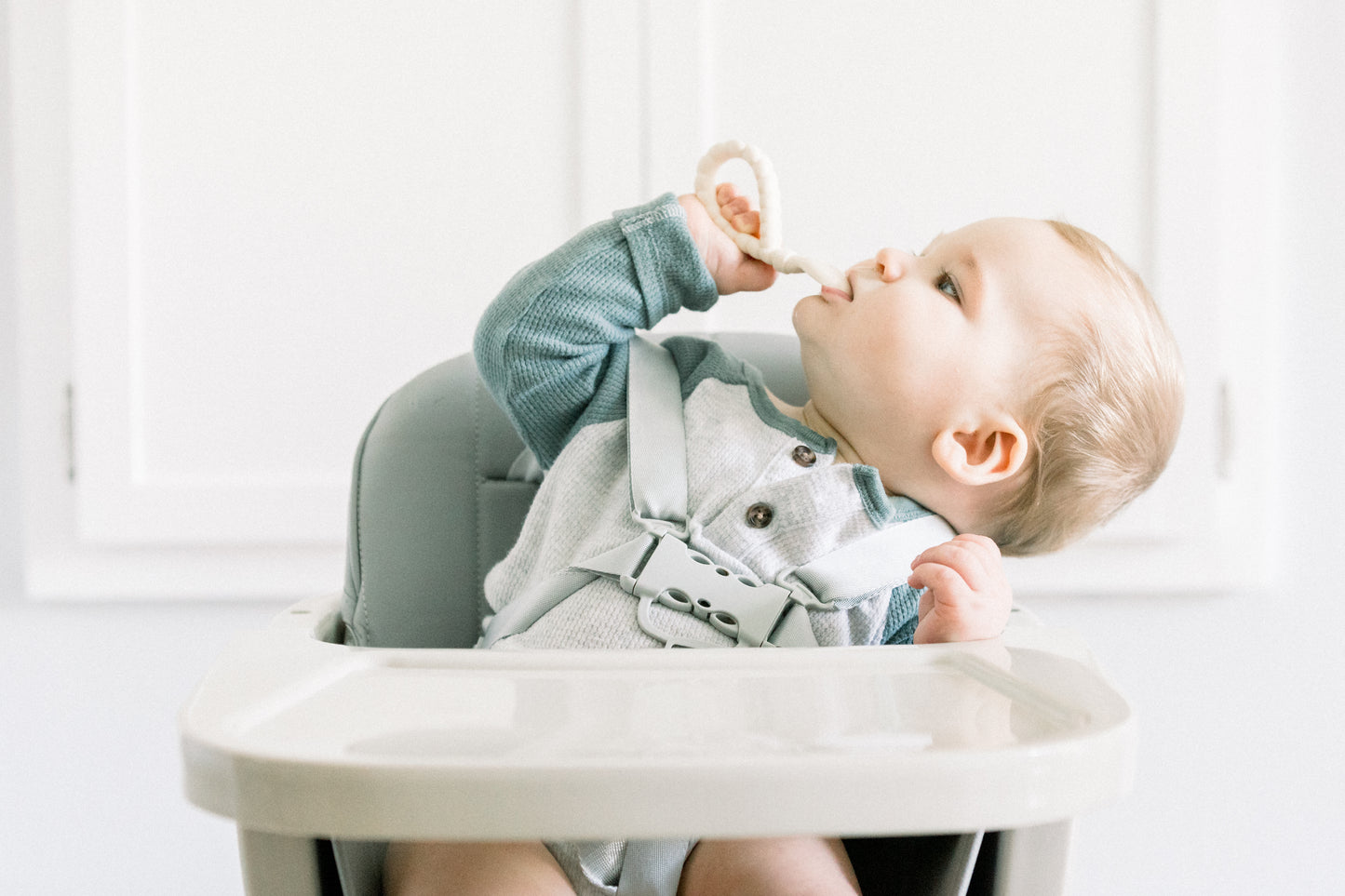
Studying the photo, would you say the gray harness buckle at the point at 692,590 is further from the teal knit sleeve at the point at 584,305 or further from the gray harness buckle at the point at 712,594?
the teal knit sleeve at the point at 584,305

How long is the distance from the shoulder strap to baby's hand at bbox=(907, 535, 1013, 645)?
0.17 metres

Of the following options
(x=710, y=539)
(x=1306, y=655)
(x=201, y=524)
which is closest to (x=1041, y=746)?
(x=710, y=539)

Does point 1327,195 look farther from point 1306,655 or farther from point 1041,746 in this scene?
point 1041,746

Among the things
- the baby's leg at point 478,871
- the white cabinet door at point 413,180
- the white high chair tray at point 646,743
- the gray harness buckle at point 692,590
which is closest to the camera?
the white high chair tray at point 646,743

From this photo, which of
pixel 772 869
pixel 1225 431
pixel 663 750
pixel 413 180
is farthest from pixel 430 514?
pixel 1225 431

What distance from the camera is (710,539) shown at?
804 mm

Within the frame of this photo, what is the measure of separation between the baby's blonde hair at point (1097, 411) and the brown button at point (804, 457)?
0.16m

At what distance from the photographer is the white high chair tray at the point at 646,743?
401 millimetres

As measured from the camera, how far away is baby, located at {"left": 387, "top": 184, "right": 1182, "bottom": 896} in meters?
0.82

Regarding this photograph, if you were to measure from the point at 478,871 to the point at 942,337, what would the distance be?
1.60 feet

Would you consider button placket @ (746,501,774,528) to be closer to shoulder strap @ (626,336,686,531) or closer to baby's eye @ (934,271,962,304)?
shoulder strap @ (626,336,686,531)

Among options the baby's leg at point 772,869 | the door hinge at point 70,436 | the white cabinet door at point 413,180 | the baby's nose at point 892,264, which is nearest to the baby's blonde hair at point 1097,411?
the baby's nose at point 892,264

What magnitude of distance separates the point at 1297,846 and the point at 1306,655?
0.27 m

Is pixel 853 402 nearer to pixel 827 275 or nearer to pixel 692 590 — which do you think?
pixel 827 275
